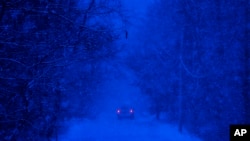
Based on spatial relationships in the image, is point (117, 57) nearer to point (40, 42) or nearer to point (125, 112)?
point (40, 42)

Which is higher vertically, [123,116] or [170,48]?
[170,48]

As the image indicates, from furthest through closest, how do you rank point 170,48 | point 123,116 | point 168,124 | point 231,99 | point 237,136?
point 123,116
point 168,124
point 170,48
point 231,99
point 237,136

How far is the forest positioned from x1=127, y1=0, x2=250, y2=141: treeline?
5 cm

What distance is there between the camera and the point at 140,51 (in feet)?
101

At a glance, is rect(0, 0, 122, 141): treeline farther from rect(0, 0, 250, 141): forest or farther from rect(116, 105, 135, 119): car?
rect(116, 105, 135, 119): car

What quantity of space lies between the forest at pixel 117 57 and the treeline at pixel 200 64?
0.05 meters

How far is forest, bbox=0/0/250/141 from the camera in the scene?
21.9 feet

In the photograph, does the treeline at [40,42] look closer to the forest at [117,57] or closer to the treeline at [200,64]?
the forest at [117,57]

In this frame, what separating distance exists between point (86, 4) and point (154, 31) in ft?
63.1

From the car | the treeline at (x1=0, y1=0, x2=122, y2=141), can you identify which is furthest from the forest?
the car

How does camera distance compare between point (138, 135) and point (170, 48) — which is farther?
point (170, 48)

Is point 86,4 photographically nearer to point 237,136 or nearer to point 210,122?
point 237,136

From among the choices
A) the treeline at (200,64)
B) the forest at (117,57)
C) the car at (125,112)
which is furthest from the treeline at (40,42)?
the car at (125,112)

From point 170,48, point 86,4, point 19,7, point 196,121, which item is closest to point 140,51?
point 170,48
